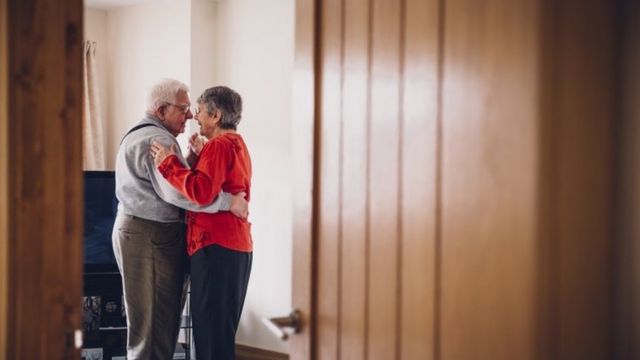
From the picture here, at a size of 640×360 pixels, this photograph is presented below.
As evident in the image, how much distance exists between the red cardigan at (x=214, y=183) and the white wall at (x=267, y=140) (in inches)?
37.9

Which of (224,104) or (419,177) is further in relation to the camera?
(224,104)

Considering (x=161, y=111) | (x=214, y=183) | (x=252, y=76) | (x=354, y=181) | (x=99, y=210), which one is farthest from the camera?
(x=252, y=76)

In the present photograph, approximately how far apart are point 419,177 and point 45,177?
79 centimetres

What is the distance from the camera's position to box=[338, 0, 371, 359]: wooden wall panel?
1.57 m

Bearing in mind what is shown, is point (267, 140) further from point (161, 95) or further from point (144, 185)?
point (144, 185)

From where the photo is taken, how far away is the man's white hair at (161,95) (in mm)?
3156

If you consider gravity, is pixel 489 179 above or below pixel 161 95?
below

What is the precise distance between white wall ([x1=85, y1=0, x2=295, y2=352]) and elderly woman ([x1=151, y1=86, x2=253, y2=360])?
0.89 metres

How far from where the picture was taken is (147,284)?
3.03 meters

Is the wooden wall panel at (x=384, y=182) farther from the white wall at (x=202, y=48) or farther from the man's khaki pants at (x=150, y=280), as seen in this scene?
the white wall at (x=202, y=48)

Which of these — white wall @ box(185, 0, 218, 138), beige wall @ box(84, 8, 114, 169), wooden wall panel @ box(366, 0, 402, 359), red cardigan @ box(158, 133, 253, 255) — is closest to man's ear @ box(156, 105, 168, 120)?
red cardigan @ box(158, 133, 253, 255)

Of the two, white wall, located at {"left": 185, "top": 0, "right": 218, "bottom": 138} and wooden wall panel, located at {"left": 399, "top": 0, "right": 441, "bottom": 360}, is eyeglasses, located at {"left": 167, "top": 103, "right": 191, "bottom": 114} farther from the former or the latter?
wooden wall panel, located at {"left": 399, "top": 0, "right": 441, "bottom": 360}

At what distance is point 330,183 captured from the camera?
165 cm

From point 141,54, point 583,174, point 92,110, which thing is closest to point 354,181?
point 583,174
